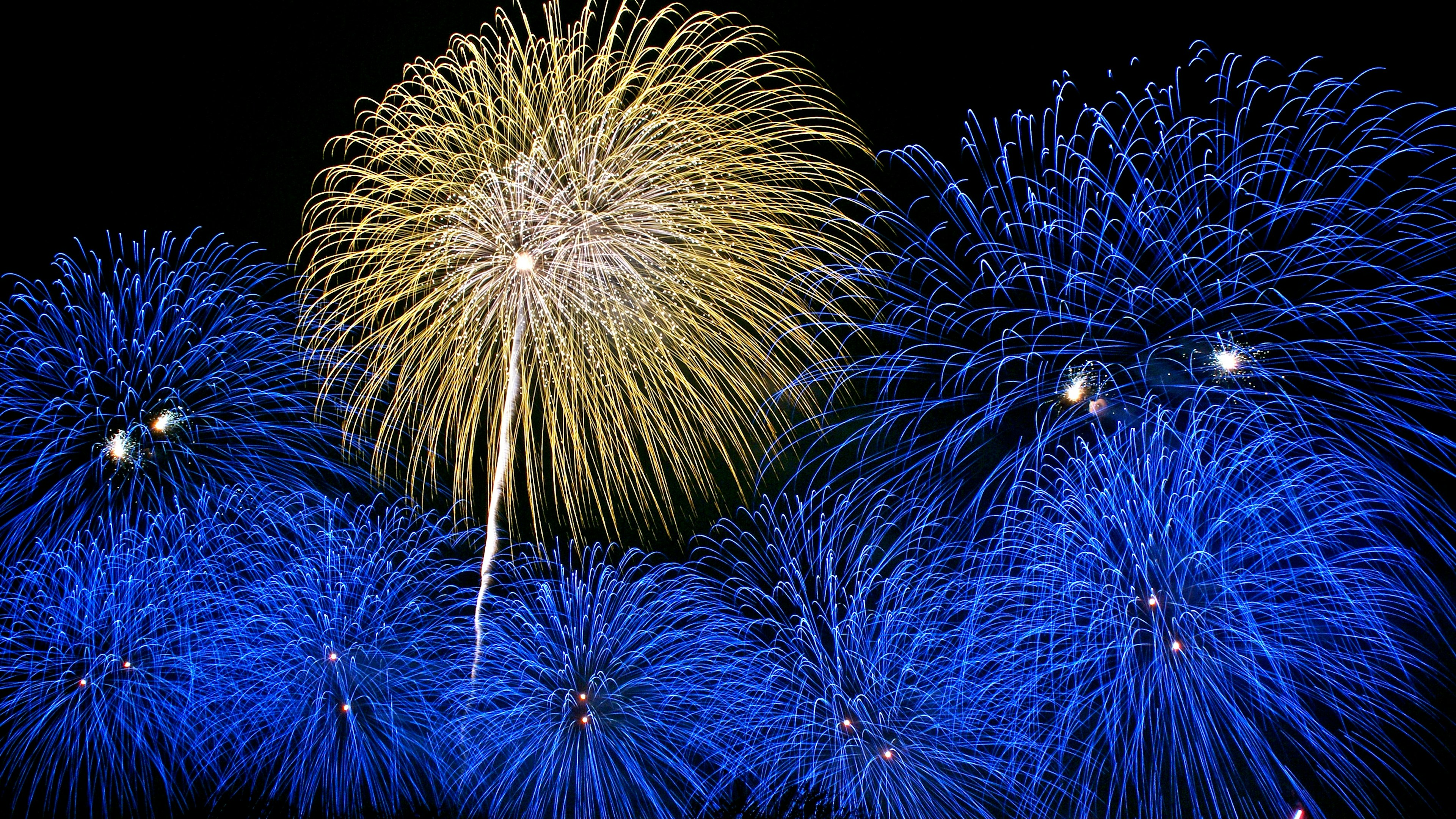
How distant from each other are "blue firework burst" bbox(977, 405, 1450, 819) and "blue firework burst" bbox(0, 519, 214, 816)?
17.0 metres

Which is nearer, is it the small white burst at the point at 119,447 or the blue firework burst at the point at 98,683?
the small white burst at the point at 119,447

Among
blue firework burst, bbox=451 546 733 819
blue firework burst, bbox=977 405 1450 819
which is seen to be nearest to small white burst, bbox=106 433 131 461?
blue firework burst, bbox=451 546 733 819

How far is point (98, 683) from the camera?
2205cm

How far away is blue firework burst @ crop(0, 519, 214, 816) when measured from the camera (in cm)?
2095

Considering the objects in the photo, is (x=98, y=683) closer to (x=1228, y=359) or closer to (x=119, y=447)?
(x=119, y=447)

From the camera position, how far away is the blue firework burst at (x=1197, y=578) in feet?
53.2

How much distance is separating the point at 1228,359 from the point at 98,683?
2364 centimetres

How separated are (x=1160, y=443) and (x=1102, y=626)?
354 centimetres

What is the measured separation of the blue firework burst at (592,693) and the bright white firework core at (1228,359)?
10.2 meters

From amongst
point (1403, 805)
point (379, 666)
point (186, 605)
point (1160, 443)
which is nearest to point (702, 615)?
point (379, 666)

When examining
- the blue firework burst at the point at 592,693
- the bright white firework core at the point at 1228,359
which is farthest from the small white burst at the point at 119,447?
the bright white firework core at the point at 1228,359

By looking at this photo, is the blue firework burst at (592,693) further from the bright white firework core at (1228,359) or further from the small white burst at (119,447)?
the bright white firework core at (1228,359)

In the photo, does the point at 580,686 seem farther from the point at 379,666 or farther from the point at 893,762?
the point at 893,762

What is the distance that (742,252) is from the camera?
1759cm
